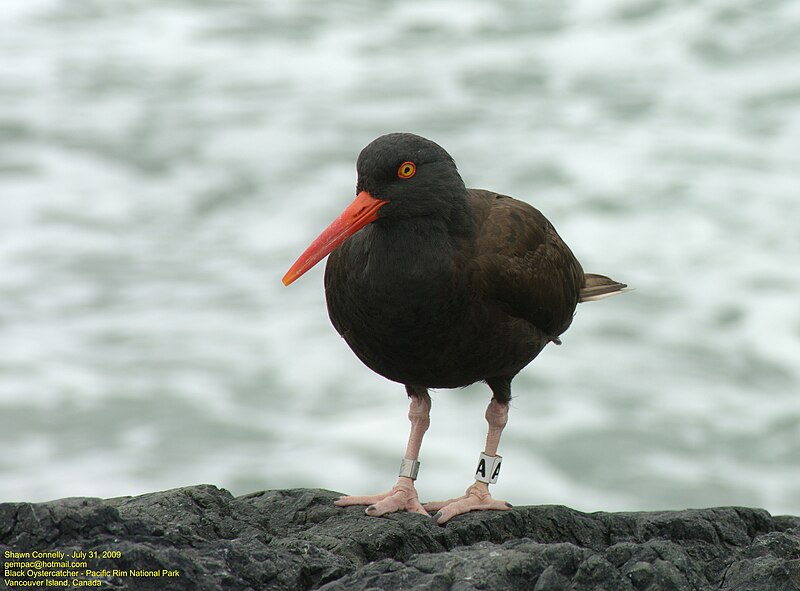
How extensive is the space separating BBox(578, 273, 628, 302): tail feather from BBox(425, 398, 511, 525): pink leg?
32.4 inches

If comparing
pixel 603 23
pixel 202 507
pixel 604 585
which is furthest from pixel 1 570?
pixel 603 23

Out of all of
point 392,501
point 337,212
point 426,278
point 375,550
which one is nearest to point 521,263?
point 426,278

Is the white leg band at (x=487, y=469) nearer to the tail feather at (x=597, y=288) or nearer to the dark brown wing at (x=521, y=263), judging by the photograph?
the dark brown wing at (x=521, y=263)

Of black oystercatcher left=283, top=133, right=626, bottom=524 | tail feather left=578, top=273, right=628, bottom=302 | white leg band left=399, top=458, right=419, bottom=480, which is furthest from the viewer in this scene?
tail feather left=578, top=273, right=628, bottom=302

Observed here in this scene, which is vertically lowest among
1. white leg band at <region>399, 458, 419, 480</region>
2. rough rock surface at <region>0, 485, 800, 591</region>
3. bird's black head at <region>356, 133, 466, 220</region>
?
rough rock surface at <region>0, 485, 800, 591</region>

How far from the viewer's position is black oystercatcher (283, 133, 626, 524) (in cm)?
476

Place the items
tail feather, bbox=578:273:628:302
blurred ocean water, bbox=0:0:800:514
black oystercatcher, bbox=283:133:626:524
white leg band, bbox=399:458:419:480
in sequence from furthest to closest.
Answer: blurred ocean water, bbox=0:0:800:514, tail feather, bbox=578:273:628:302, white leg band, bbox=399:458:419:480, black oystercatcher, bbox=283:133:626:524

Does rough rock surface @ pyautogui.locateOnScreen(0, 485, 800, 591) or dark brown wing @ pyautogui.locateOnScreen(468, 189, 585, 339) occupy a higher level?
dark brown wing @ pyautogui.locateOnScreen(468, 189, 585, 339)

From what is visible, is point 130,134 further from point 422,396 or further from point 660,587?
point 660,587

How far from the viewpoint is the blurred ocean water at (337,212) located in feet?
37.2

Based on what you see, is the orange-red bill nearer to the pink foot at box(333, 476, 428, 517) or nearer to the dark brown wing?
the dark brown wing

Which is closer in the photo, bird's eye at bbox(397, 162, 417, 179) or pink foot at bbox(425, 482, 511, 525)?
bird's eye at bbox(397, 162, 417, 179)

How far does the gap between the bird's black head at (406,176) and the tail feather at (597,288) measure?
145 centimetres

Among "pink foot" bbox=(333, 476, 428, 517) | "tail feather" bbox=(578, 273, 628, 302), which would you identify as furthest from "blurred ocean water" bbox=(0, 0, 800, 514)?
"pink foot" bbox=(333, 476, 428, 517)
